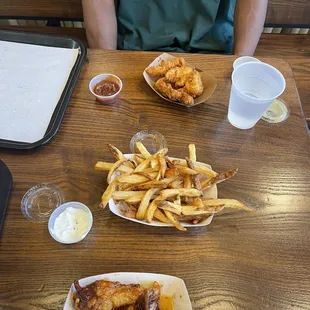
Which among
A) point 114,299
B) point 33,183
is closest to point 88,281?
point 114,299

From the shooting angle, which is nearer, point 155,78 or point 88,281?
point 88,281

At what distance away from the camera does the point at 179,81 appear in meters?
1.43

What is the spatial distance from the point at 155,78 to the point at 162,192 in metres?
0.65

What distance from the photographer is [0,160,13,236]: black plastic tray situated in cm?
109

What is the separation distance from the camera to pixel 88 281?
0.93 meters

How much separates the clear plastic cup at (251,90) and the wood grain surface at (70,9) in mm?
1105

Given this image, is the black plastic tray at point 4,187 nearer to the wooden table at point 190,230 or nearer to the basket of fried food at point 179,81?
the wooden table at point 190,230

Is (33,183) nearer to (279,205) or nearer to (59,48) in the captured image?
(59,48)

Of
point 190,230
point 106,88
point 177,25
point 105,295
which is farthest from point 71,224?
point 177,25

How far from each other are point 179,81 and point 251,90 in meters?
0.32

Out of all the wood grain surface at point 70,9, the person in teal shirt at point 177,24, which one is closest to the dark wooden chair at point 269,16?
the wood grain surface at point 70,9

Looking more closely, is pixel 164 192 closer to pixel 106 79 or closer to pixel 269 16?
pixel 106 79

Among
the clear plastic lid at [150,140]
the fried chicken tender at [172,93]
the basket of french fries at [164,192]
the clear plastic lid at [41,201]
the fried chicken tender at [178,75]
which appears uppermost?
the fried chicken tender at [178,75]

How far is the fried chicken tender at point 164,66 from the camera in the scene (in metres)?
1.46
